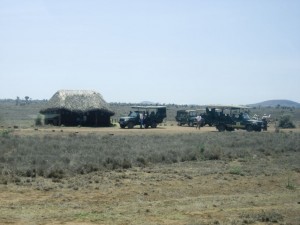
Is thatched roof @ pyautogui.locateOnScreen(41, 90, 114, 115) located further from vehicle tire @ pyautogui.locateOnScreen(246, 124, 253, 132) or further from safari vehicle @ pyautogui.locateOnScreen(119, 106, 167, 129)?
vehicle tire @ pyautogui.locateOnScreen(246, 124, 253, 132)

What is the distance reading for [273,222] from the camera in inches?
483

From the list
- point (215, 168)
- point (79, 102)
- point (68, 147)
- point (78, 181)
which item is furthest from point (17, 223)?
point (79, 102)

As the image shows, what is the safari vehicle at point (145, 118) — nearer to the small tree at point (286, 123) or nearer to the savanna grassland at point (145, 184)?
the small tree at point (286, 123)

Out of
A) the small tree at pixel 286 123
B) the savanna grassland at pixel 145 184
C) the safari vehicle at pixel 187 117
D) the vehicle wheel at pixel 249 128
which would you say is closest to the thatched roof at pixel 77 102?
the safari vehicle at pixel 187 117

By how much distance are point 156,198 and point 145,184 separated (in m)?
2.39

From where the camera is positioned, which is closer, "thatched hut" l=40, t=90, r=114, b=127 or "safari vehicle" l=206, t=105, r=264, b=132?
"safari vehicle" l=206, t=105, r=264, b=132

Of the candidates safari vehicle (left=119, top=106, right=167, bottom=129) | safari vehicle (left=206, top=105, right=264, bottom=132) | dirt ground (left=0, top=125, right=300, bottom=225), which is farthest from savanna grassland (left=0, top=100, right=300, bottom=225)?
safari vehicle (left=119, top=106, right=167, bottom=129)

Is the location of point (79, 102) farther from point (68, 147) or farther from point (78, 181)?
point (78, 181)

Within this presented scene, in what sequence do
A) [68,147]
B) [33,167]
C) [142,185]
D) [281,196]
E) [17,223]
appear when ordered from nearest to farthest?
[17,223] → [281,196] → [142,185] → [33,167] → [68,147]

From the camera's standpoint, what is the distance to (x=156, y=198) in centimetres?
1517

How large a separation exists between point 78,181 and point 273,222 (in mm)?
7856

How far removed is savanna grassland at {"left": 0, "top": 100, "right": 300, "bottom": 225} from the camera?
501 inches

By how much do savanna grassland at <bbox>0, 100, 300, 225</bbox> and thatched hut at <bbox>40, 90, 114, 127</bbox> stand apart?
22.3 meters

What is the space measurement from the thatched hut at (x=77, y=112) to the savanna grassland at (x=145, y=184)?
878 inches
